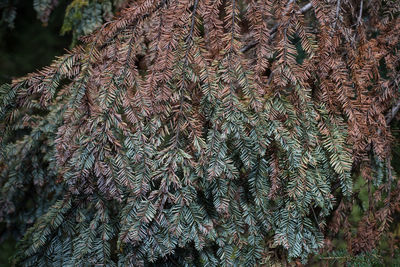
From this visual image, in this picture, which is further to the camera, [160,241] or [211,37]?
[211,37]

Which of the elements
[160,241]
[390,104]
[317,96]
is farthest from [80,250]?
[390,104]

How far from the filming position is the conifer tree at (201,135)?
3.86 feet

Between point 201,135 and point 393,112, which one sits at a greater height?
point 201,135

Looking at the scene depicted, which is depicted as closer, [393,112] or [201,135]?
[201,135]

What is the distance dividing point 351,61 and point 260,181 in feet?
2.11

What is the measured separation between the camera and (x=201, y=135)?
1196mm

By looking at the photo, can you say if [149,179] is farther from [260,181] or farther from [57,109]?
[57,109]

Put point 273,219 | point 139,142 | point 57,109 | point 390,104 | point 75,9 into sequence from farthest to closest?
point 75,9 → point 57,109 → point 390,104 → point 273,219 → point 139,142

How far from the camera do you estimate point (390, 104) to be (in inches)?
62.6

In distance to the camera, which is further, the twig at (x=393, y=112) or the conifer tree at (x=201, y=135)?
the twig at (x=393, y=112)

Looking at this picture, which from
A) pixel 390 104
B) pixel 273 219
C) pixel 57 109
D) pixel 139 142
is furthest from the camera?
pixel 57 109

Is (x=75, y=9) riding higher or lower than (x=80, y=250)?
higher

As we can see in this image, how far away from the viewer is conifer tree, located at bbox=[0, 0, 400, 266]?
1178 mm

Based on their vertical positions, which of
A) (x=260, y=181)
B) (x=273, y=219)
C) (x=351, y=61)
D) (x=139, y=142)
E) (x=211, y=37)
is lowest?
(x=273, y=219)
